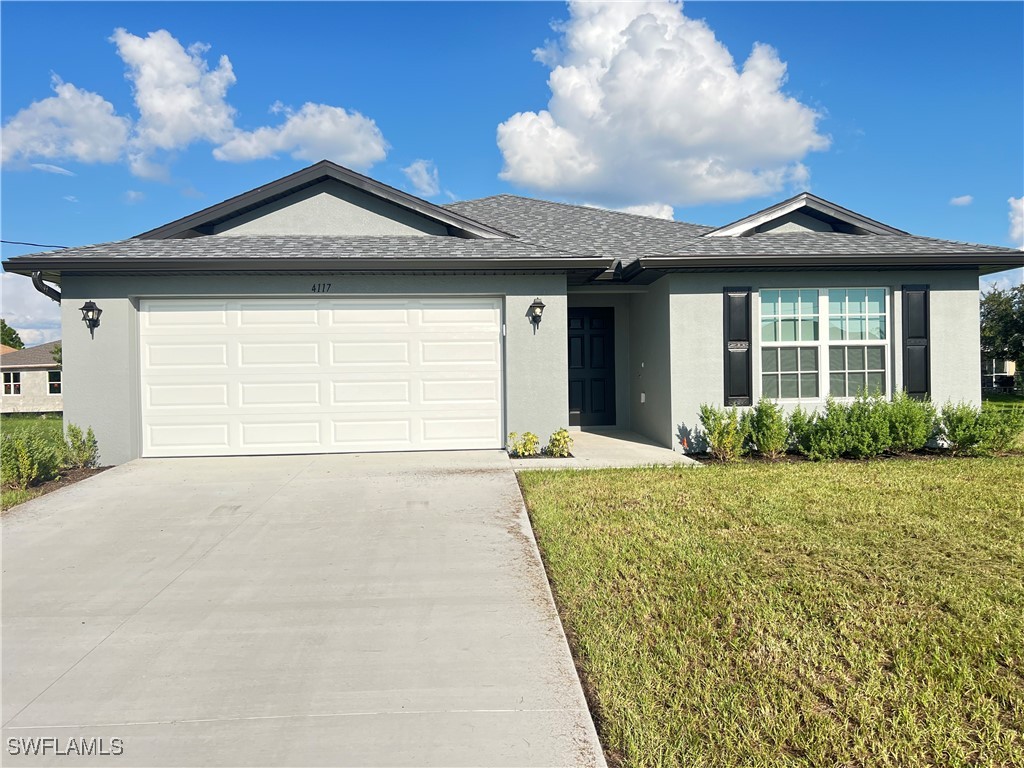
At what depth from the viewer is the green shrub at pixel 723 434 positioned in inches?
345

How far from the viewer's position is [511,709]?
8.94 ft

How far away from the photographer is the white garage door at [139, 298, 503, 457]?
29.9 ft

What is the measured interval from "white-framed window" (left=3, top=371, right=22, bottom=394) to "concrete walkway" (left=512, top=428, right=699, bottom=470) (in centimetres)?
3205

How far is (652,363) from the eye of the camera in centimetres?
1043

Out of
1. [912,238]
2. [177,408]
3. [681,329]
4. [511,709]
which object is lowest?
[511,709]

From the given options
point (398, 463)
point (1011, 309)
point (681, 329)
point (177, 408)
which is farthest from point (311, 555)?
point (1011, 309)

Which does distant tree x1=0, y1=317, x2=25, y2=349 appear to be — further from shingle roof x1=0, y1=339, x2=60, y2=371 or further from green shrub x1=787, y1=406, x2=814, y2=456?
green shrub x1=787, y1=406, x2=814, y2=456

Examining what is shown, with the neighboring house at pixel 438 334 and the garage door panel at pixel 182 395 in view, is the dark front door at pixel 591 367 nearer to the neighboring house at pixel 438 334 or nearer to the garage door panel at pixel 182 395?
the neighboring house at pixel 438 334

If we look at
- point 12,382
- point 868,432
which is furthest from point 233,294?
point 12,382

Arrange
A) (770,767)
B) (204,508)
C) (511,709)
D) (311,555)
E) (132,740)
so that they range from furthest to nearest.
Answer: (204,508), (311,555), (511,709), (132,740), (770,767)

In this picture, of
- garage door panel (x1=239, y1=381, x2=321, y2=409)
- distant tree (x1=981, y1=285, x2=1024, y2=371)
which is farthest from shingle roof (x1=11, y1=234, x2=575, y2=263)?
distant tree (x1=981, y1=285, x2=1024, y2=371)

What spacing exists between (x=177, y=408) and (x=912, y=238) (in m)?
→ 12.7

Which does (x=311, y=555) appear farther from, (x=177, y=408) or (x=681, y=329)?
(x=681, y=329)

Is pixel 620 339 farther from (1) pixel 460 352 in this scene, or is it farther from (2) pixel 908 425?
(2) pixel 908 425
